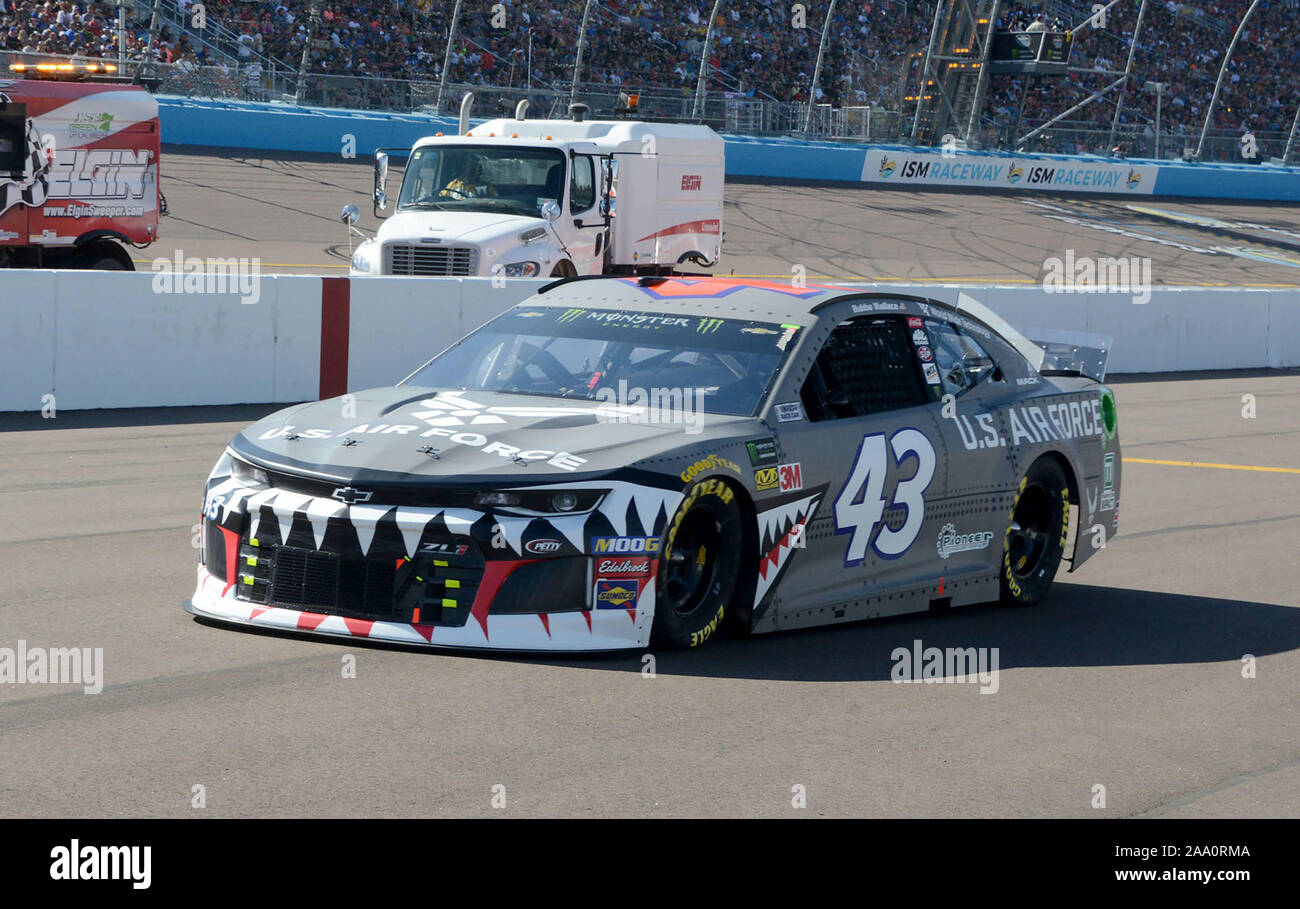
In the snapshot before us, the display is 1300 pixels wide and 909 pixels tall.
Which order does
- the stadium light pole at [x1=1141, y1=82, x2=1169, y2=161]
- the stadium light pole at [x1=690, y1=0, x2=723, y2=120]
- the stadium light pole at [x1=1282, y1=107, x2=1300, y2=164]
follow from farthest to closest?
the stadium light pole at [x1=1282, y1=107, x2=1300, y2=164] → the stadium light pole at [x1=1141, y1=82, x2=1169, y2=161] → the stadium light pole at [x1=690, y1=0, x2=723, y2=120]

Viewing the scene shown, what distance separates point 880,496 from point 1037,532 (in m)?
1.55

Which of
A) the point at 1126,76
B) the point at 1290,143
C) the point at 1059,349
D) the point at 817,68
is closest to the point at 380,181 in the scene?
the point at 1059,349

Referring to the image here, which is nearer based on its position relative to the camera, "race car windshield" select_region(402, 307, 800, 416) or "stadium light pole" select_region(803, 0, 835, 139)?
"race car windshield" select_region(402, 307, 800, 416)

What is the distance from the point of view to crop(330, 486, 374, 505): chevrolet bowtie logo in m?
6.07

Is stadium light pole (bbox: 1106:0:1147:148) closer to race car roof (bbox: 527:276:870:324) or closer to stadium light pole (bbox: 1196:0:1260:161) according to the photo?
stadium light pole (bbox: 1196:0:1260:161)

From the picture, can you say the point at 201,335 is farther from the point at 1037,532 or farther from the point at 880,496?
the point at 880,496

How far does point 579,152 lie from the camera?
20.2 metres

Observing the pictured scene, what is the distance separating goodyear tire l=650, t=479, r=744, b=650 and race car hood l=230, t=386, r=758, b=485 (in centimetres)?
23

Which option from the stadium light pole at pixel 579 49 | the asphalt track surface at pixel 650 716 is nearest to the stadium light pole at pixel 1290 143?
the stadium light pole at pixel 579 49

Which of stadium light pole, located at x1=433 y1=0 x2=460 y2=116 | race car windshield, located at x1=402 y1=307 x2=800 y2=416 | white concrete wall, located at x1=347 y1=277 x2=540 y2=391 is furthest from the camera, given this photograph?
stadium light pole, located at x1=433 y1=0 x2=460 y2=116

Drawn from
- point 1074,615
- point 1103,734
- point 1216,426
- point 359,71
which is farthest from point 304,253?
point 1103,734

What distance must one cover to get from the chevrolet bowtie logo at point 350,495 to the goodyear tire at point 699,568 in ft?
3.73

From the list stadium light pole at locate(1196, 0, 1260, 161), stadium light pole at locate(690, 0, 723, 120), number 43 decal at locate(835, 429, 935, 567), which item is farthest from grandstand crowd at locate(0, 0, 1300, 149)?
number 43 decal at locate(835, 429, 935, 567)

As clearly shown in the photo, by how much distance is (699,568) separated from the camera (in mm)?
6531
